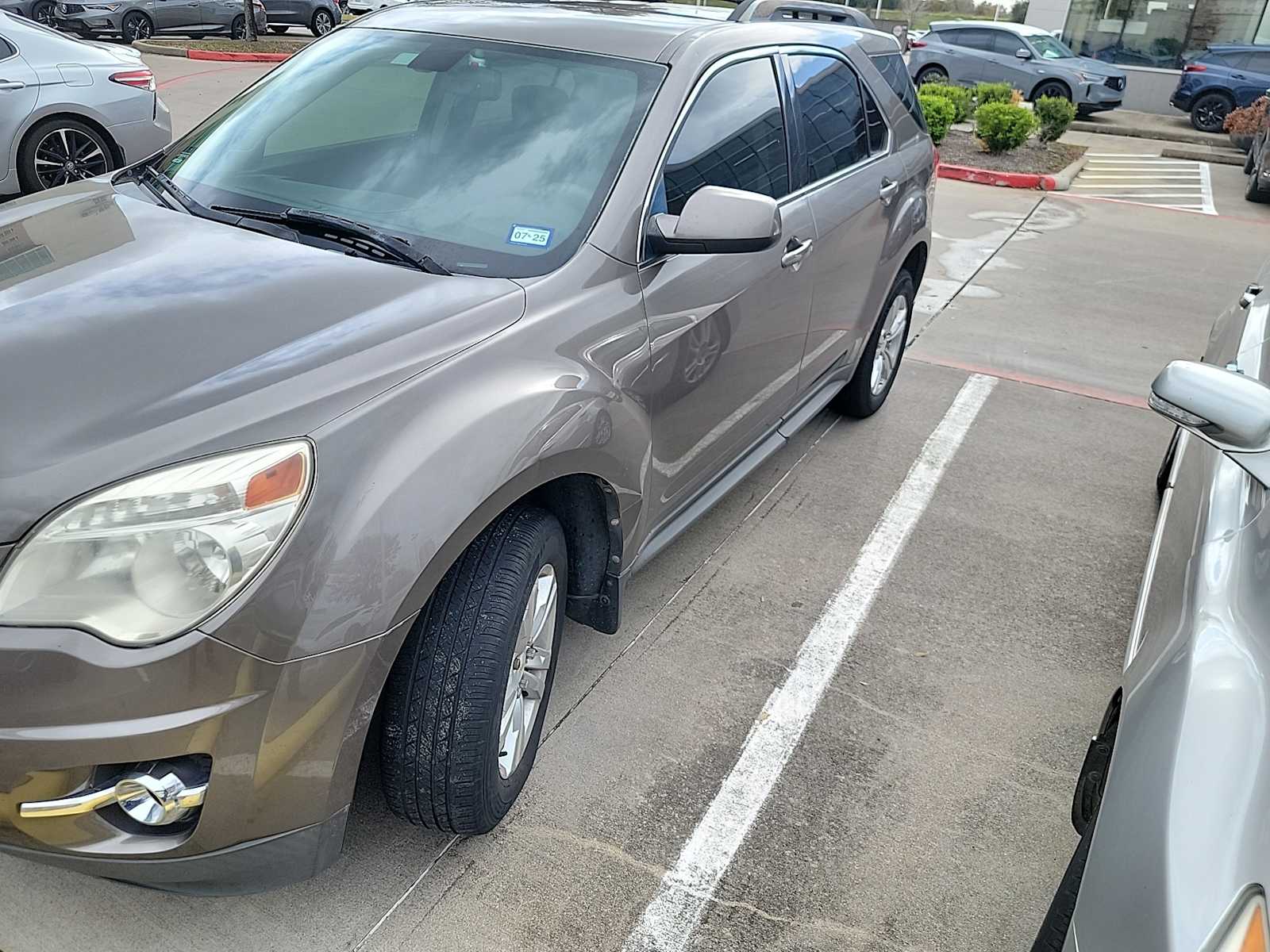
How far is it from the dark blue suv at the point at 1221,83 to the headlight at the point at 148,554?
21.9m

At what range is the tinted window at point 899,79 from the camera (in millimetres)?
4652

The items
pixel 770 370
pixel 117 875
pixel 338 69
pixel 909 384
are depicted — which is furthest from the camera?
pixel 909 384

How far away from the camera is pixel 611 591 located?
2746 millimetres

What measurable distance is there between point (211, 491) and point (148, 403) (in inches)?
9.1

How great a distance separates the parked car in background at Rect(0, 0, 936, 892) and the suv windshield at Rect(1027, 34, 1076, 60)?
60.6ft

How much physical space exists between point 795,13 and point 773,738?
3103 millimetres

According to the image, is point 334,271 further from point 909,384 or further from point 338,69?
point 909,384

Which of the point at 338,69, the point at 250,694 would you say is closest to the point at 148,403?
the point at 250,694

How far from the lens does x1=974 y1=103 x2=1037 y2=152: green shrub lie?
13.0m

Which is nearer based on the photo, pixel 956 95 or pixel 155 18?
pixel 956 95

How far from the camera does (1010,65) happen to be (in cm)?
1938

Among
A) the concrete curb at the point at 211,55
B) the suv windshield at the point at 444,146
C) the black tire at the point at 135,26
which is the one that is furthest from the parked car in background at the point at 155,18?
the suv windshield at the point at 444,146

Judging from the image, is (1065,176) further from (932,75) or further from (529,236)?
(529,236)

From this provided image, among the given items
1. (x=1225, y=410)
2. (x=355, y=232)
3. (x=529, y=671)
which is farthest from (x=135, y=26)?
A: (x=1225, y=410)
